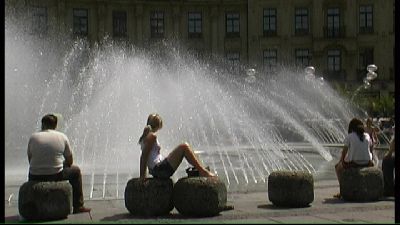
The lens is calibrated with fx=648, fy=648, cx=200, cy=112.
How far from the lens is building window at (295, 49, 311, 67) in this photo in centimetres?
6162

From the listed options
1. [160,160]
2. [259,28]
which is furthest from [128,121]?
[259,28]

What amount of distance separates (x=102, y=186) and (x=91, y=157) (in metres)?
6.99

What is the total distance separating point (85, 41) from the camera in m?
61.3

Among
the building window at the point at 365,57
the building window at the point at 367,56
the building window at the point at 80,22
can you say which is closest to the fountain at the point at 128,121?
the building window at the point at 365,57

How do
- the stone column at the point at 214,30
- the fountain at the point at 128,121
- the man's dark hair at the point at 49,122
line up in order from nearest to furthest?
the man's dark hair at the point at 49,122, the fountain at the point at 128,121, the stone column at the point at 214,30

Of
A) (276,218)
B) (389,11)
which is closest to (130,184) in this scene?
(276,218)

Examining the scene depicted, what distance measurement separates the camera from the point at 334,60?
60.7 m

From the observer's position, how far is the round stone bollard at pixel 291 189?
963cm

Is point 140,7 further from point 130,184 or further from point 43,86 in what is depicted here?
point 130,184

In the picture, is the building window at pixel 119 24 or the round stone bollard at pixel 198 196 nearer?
the round stone bollard at pixel 198 196

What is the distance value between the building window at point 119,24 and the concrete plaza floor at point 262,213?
52.2 meters

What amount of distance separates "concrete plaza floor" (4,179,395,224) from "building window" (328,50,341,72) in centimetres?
5118

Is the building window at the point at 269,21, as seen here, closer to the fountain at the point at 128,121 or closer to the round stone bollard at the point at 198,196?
the fountain at the point at 128,121

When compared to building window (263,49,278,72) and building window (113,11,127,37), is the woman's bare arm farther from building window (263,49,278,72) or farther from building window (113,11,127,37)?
building window (113,11,127,37)
